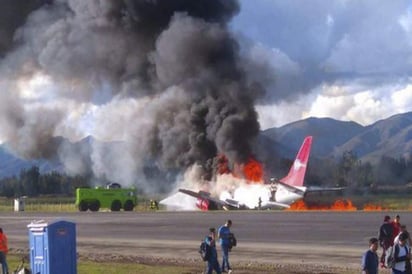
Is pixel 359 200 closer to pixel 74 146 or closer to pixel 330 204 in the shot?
pixel 330 204

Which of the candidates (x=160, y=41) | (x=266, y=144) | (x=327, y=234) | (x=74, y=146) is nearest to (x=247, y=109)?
(x=266, y=144)

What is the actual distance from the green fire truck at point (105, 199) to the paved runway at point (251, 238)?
2389 centimetres

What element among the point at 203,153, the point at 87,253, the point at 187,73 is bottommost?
the point at 87,253

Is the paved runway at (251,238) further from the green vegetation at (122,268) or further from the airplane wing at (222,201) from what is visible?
the airplane wing at (222,201)

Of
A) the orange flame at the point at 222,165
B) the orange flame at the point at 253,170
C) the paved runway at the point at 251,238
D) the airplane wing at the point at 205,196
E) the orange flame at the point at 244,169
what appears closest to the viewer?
the paved runway at the point at 251,238

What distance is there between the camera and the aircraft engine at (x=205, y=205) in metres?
66.4

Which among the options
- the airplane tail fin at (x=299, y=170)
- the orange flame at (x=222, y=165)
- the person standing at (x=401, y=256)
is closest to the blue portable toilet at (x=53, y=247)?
the person standing at (x=401, y=256)

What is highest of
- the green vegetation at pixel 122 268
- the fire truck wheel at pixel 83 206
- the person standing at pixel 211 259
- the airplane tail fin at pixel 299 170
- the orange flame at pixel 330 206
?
the airplane tail fin at pixel 299 170

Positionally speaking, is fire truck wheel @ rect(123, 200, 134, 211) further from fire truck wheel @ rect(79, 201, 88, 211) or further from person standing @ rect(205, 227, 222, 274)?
person standing @ rect(205, 227, 222, 274)

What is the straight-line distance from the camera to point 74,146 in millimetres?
91250

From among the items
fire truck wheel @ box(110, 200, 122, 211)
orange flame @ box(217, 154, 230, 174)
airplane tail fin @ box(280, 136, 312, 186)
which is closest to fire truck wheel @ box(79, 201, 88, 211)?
fire truck wheel @ box(110, 200, 122, 211)

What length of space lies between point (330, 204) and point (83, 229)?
28.2 m

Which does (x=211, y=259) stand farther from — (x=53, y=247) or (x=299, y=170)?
(x=299, y=170)

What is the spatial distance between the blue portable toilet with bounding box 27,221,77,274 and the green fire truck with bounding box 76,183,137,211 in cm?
5585
